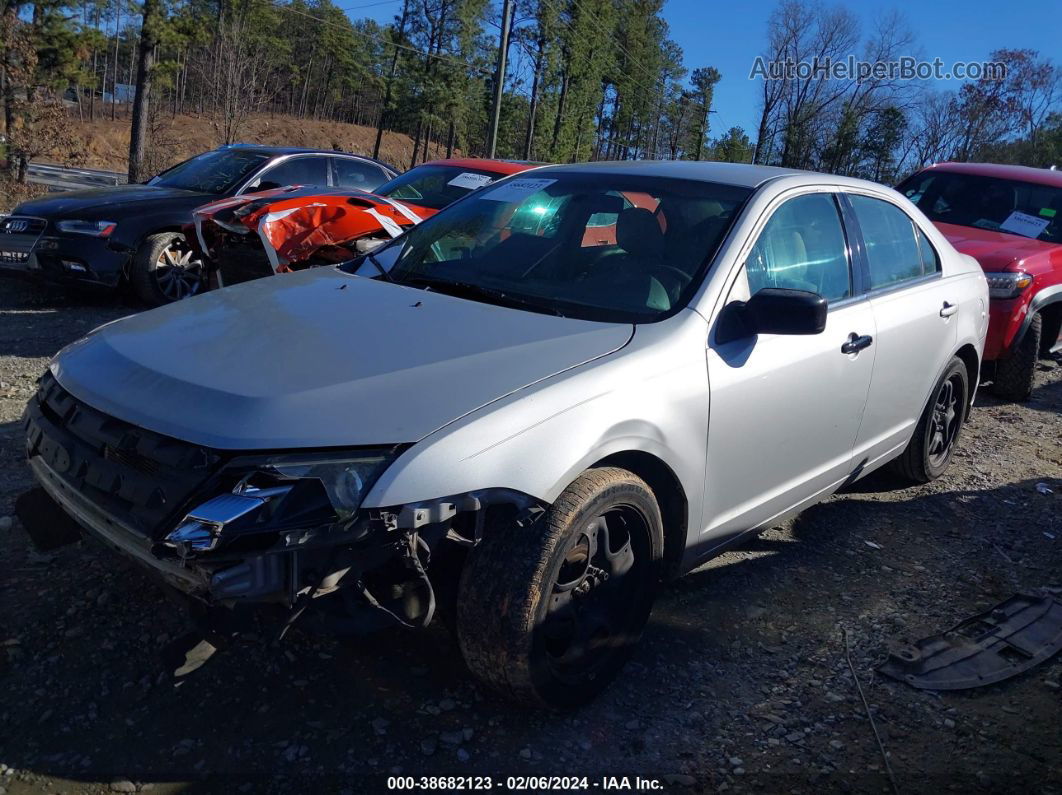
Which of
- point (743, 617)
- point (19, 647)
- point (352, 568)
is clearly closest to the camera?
point (352, 568)

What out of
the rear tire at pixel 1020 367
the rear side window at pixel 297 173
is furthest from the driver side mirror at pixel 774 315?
the rear side window at pixel 297 173

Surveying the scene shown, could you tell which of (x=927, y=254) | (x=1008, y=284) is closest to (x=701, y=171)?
(x=927, y=254)

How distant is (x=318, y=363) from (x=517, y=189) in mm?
1723

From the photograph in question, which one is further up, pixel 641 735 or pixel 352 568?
pixel 352 568

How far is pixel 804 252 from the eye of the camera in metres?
3.67

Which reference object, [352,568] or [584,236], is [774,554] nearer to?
[584,236]

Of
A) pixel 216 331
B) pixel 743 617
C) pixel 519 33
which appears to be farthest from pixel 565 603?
pixel 519 33

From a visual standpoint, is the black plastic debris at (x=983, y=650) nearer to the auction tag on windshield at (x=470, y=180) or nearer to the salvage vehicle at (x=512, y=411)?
the salvage vehicle at (x=512, y=411)

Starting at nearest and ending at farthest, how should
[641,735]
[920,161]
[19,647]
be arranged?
[641,735]
[19,647]
[920,161]

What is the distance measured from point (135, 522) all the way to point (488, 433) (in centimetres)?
97

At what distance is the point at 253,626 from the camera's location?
2301 millimetres

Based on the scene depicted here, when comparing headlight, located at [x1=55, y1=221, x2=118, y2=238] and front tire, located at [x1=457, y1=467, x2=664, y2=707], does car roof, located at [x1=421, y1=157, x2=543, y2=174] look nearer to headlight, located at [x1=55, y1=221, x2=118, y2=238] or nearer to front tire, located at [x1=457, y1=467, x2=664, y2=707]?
headlight, located at [x1=55, y1=221, x2=118, y2=238]

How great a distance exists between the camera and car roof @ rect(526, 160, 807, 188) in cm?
365

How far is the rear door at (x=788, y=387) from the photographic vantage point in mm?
3111
